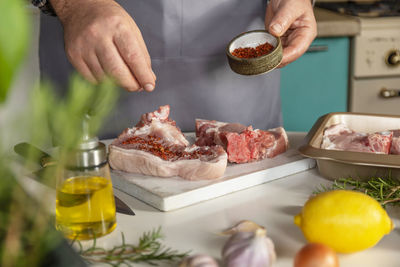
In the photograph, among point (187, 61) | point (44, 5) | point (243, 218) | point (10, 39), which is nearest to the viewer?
point (10, 39)

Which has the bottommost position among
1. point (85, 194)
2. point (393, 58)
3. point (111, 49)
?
point (85, 194)

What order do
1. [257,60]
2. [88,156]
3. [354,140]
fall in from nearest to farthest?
1. [88,156]
2. [354,140]
3. [257,60]

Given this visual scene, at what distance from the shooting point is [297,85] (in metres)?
2.53

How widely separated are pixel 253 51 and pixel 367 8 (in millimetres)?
1738

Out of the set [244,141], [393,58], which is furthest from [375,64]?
[244,141]

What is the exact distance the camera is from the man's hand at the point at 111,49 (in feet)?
3.91

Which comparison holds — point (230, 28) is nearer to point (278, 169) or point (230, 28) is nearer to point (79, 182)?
point (278, 169)

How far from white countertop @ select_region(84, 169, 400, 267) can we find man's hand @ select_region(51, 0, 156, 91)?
12.5 inches

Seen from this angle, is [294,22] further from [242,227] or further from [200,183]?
[242,227]

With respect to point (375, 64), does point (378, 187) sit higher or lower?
lower

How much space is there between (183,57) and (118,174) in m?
0.63

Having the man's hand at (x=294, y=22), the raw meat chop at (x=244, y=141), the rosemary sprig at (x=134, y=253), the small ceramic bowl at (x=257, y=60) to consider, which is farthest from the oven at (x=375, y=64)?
the rosemary sprig at (x=134, y=253)

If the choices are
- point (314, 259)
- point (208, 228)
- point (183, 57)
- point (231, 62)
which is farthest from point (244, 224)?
point (183, 57)

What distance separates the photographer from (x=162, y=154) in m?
1.10
